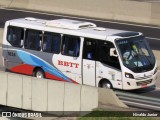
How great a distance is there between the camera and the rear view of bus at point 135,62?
23219 mm

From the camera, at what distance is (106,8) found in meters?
40.7

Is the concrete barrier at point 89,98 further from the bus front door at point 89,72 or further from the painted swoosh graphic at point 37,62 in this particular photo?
the painted swoosh graphic at point 37,62

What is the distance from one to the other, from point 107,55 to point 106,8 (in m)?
17.4

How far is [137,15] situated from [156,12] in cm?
155

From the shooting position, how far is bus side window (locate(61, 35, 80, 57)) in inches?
964

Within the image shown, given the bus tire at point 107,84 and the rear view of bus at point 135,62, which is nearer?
the rear view of bus at point 135,62

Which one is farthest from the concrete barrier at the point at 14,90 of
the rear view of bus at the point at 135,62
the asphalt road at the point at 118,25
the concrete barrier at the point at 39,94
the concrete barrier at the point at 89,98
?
the asphalt road at the point at 118,25

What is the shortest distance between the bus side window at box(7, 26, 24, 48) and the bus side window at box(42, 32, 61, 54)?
1229 mm

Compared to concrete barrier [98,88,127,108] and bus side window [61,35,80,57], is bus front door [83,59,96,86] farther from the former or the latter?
concrete barrier [98,88,127,108]

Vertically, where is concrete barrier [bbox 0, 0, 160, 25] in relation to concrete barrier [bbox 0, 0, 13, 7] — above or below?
above

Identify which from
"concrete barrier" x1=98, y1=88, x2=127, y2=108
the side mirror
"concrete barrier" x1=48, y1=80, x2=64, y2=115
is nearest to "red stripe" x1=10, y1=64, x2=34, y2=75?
the side mirror

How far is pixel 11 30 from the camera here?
87.6 feet

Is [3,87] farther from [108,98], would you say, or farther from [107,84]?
[108,98]

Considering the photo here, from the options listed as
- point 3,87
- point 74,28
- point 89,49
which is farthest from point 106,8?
point 3,87
